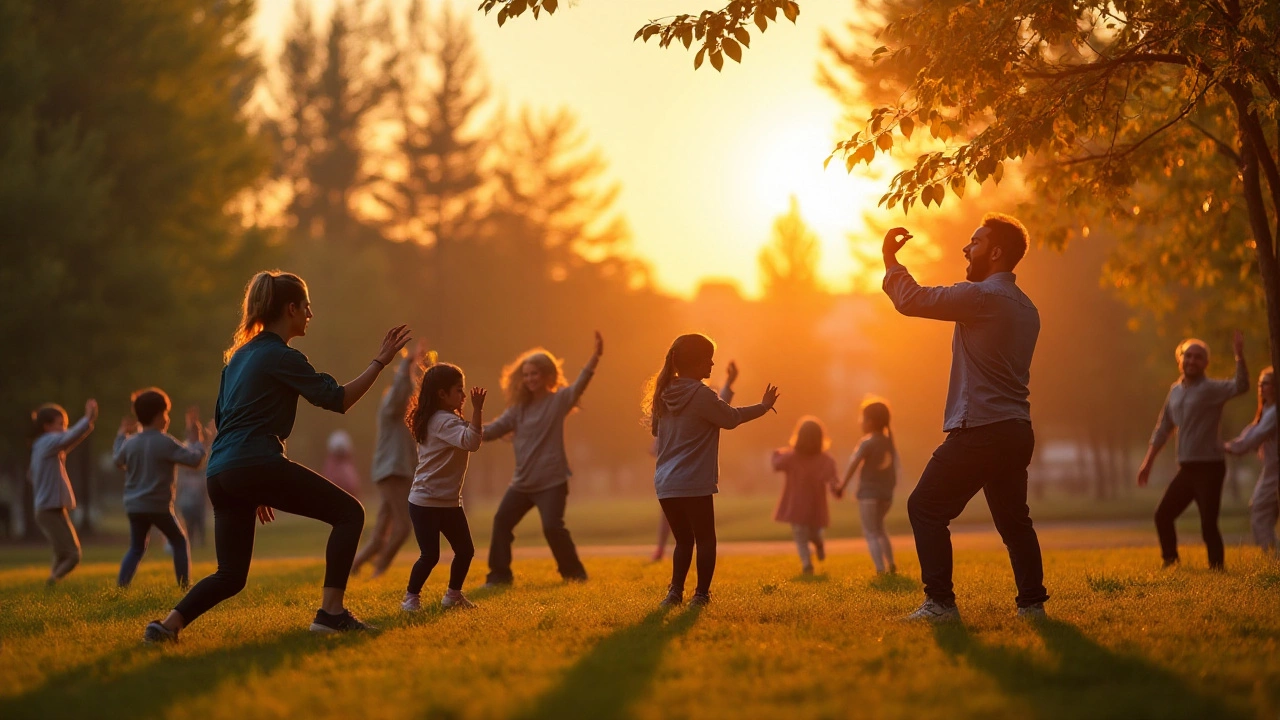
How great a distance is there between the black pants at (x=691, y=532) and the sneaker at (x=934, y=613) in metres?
1.62

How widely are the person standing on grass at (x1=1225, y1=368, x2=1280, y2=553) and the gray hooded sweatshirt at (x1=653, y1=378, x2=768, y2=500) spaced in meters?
6.39

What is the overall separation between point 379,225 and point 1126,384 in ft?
111

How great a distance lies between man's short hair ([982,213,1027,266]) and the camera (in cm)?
781

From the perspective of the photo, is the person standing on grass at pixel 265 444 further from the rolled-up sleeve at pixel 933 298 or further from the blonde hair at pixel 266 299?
the rolled-up sleeve at pixel 933 298

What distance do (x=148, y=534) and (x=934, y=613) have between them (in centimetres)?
741

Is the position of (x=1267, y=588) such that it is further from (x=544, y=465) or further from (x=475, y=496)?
(x=475, y=496)

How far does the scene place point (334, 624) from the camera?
770 centimetres

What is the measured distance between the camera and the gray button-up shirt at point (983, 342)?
7.40m

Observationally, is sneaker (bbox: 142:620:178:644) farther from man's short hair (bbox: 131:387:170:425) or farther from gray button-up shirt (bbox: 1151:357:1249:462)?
gray button-up shirt (bbox: 1151:357:1249:462)

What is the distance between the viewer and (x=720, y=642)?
6992 mm

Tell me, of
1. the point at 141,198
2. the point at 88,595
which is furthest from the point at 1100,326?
the point at 88,595

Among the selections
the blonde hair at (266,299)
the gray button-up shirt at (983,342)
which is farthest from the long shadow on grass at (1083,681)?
the blonde hair at (266,299)

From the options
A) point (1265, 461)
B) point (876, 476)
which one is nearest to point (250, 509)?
point (876, 476)

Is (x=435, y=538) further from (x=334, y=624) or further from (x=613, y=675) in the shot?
(x=613, y=675)
